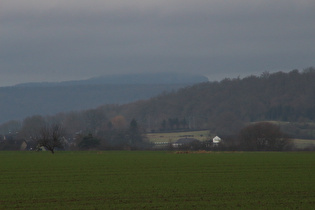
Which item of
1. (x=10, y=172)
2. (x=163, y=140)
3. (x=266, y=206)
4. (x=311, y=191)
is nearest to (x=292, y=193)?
(x=311, y=191)

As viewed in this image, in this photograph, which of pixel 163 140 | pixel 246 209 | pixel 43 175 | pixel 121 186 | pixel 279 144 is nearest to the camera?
pixel 246 209

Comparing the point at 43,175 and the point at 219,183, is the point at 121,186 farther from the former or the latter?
the point at 43,175

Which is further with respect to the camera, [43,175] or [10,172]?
[10,172]

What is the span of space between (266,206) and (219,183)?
8.22m

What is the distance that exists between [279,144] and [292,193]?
3007 inches

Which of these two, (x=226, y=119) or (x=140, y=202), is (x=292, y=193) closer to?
(x=140, y=202)

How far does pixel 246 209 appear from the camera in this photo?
75.2 feet

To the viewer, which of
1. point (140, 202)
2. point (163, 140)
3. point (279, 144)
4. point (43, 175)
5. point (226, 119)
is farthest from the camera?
point (226, 119)

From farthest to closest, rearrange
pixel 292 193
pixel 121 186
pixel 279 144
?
1. pixel 279 144
2. pixel 121 186
3. pixel 292 193

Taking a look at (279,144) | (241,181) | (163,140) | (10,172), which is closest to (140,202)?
(241,181)

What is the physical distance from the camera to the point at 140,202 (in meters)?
24.6

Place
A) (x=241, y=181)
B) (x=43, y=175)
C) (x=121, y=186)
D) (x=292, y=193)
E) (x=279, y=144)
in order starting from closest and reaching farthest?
(x=292, y=193) → (x=121, y=186) → (x=241, y=181) → (x=43, y=175) → (x=279, y=144)

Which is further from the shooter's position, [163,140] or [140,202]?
[163,140]

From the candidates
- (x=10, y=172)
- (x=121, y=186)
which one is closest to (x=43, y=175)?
(x=10, y=172)
